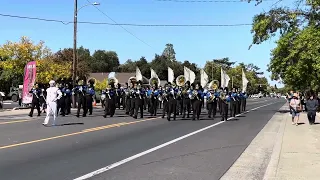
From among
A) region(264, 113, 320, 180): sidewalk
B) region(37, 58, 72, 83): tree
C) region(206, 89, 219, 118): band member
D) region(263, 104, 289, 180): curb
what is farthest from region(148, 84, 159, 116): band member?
region(37, 58, 72, 83): tree

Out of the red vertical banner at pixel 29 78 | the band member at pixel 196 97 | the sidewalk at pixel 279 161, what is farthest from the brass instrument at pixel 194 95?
the red vertical banner at pixel 29 78

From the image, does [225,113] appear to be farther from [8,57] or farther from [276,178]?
[8,57]

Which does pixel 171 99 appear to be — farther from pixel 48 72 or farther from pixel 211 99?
pixel 48 72

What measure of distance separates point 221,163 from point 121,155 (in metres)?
2.41

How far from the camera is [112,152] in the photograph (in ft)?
34.4

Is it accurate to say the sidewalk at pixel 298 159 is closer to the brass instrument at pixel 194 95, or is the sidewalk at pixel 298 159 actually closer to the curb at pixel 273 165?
the curb at pixel 273 165

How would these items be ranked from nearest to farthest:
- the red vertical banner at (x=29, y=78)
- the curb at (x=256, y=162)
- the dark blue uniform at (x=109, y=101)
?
the curb at (x=256, y=162) < the dark blue uniform at (x=109, y=101) < the red vertical banner at (x=29, y=78)

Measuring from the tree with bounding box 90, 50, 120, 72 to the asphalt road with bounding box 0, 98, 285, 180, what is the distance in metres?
121

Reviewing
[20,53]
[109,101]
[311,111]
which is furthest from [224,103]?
[20,53]

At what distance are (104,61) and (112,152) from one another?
449 feet

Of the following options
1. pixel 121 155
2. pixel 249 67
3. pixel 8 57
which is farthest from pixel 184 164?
pixel 249 67

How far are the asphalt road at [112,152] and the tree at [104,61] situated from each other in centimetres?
12109

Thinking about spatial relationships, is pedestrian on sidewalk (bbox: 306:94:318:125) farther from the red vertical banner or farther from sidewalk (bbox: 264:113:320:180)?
the red vertical banner

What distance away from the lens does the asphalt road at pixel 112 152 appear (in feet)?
26.4
